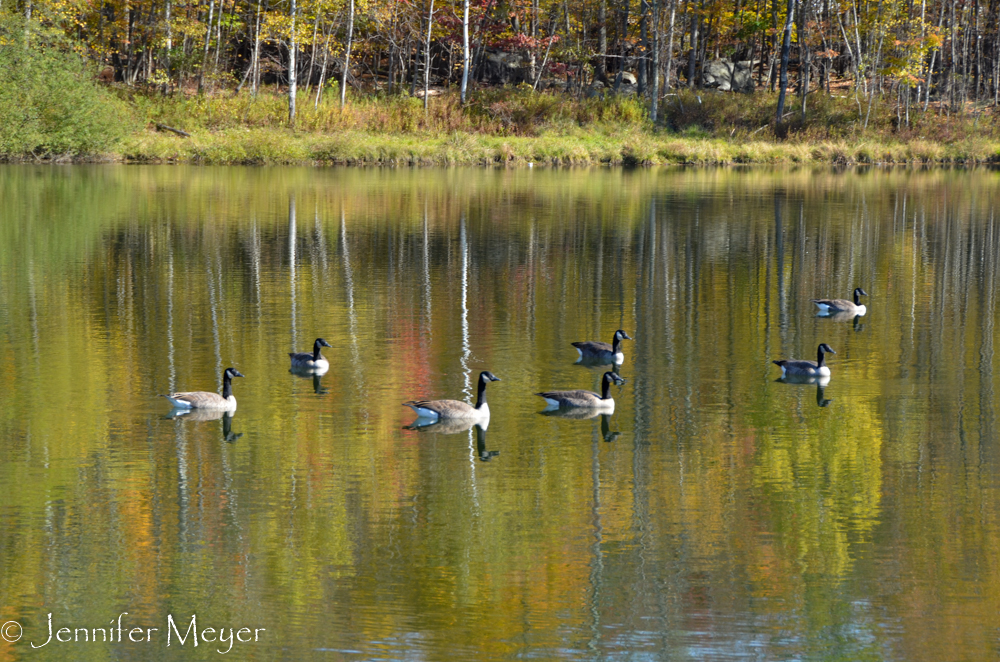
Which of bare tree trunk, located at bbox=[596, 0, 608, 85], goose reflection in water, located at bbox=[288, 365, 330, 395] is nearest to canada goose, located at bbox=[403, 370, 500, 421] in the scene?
goose reflection in water, located at bbox=[288, 365, 330, 395]

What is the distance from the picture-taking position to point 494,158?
191ft

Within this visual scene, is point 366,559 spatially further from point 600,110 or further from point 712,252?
point 600,110

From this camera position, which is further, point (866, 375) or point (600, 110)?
point (600, 110)

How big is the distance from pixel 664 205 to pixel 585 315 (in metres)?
19.4

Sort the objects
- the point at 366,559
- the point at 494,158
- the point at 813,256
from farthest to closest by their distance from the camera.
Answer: the point at 494,158 < the point at 813,256 < the point at 366,559

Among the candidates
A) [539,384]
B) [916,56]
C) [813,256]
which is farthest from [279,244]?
[916,56]

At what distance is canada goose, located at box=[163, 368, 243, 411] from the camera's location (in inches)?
510

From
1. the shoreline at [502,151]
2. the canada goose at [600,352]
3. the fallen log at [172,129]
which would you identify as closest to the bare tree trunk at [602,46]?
the shoreline at [502,151]

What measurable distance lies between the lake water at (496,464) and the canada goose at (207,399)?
0.15 metres

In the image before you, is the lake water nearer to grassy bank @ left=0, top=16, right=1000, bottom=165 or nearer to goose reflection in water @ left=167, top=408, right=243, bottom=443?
goose reflection in water @ left=167, top=408, right=243, bottom=443

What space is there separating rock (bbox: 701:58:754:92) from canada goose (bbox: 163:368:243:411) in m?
62.6

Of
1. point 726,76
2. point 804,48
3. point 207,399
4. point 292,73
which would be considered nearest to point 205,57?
point 292,73

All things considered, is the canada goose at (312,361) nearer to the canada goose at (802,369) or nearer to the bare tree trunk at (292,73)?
the canada goose at (802,369)

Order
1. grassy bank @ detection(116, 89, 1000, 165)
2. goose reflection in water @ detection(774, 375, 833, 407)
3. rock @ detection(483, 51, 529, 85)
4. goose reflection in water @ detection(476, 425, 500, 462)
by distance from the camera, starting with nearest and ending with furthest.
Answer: goose reflection in water @ detection(476, 425, 500, 462) → goose reflection in water @ detection(774, 375, 833, 407) → grassy bank @ detection(116, 89, 1000, 165) → rock @ detection(483, 51, 529, 85)
